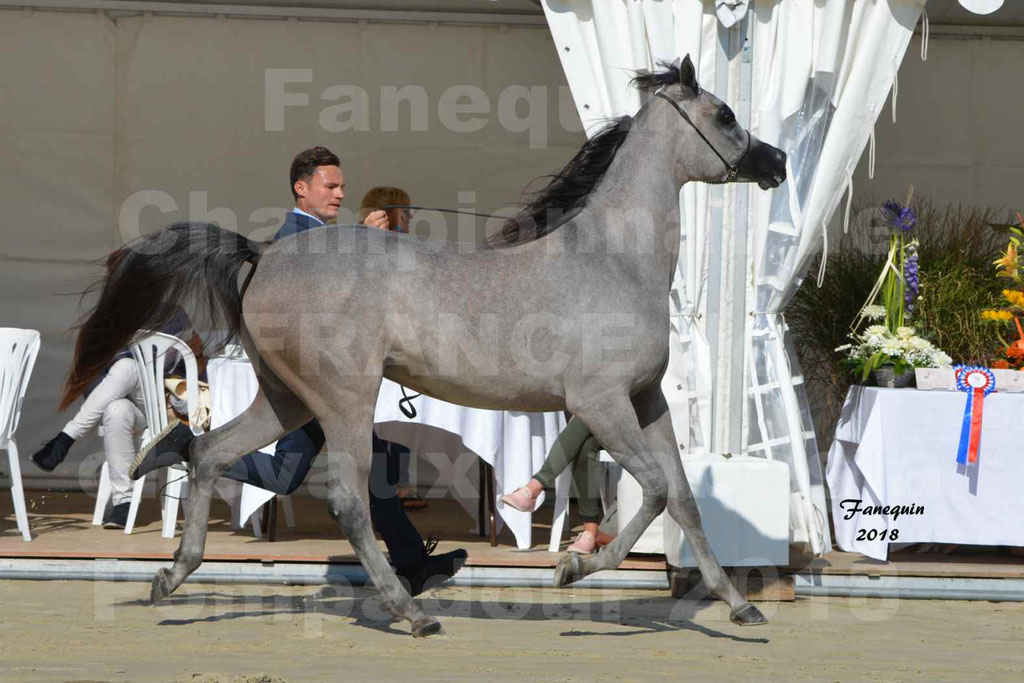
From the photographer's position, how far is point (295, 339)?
166 inches

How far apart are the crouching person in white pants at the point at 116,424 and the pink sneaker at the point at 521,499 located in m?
2.27

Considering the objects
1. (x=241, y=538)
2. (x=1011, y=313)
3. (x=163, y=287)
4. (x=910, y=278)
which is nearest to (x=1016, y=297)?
(x=1011, y=313)

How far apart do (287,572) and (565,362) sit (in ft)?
5.85

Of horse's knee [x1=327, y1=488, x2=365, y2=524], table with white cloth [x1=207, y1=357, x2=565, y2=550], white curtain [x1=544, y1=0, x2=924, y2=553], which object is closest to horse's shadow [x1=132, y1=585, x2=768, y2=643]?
horse's knee [x1=327, y1=488, x2=365, y2=524]

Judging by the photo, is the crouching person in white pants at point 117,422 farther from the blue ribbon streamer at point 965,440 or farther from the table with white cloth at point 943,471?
the blue ribbon streamer at point 965,440

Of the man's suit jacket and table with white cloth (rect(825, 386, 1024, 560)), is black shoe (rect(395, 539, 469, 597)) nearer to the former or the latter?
the man's suit jacket

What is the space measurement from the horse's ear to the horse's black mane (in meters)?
0.06

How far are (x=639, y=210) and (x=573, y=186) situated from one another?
242 mm

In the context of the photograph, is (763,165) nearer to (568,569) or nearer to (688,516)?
(688,516)

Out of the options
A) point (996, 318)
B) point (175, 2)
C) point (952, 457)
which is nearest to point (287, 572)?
point (952, 457)

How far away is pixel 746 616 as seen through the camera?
14.3ft

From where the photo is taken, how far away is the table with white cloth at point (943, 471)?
5.52 meters

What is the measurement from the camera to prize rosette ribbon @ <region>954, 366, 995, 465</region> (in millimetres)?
5508

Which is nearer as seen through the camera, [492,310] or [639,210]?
[492,310]
